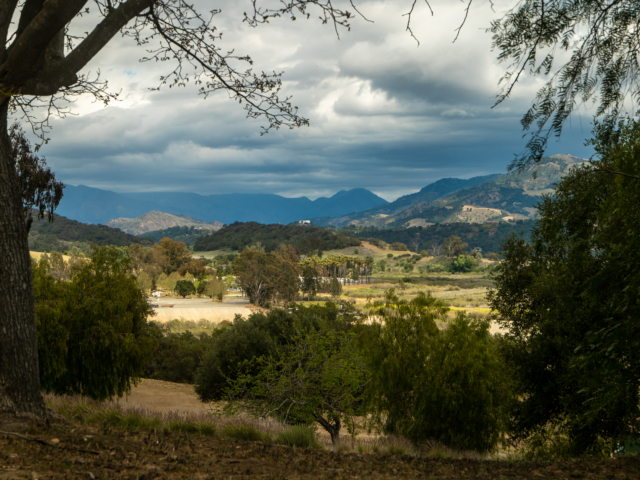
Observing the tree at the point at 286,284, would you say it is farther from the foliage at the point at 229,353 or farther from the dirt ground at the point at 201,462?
the dirt ground at the point at 201,462

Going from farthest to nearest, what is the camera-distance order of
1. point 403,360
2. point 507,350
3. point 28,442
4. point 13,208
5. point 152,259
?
point 152,259 < point 403,360 < point 507,350 < point 13,208 < point 28,442

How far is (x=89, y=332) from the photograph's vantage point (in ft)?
44.3

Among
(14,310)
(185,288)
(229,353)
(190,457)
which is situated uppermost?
(14,310)

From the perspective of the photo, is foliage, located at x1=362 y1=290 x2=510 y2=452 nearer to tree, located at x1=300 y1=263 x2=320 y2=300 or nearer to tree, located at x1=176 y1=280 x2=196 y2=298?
tree, located at x1=300 y1=263 x2=320 y2=300

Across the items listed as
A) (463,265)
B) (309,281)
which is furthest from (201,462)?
(463,265)

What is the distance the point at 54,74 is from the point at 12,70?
1.57ft

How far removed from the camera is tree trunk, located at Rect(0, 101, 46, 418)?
5301mm

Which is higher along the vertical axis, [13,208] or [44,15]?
[44,15]

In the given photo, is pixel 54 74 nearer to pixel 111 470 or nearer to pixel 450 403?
pixel 111 470

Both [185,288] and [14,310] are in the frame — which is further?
[185,288]

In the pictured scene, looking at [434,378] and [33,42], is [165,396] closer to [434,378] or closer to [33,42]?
[434,378]

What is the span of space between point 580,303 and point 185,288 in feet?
244

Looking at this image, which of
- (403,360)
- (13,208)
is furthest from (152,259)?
(13,208)

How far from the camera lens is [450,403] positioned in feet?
41.1
